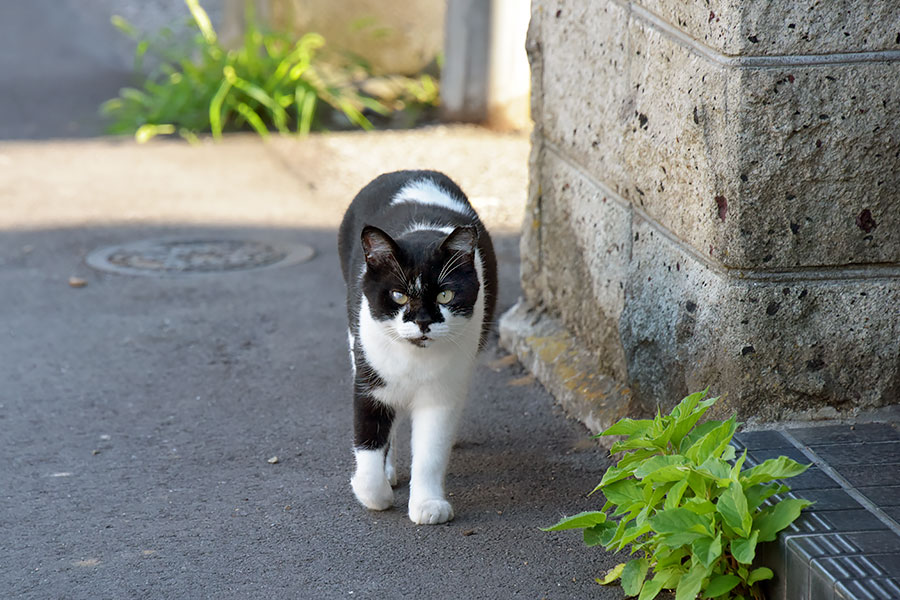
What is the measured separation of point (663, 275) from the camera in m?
3.22

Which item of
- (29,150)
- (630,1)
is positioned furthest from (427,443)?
(29,150)

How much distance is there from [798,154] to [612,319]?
3.56ft

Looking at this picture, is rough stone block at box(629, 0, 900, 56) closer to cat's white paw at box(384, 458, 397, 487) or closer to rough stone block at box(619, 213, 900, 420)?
rough stone block at box(619, 213, 900, 420)

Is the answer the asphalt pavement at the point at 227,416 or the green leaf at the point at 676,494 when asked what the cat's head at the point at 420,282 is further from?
the green leaf at the point at 676,494

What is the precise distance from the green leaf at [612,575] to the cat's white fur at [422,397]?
1.76 feet

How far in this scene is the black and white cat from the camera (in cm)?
288

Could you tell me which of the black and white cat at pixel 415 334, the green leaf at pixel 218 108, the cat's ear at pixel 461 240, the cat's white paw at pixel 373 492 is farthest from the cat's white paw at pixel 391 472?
the green leaf at pixel 218 108

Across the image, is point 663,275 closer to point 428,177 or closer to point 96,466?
point 428,177

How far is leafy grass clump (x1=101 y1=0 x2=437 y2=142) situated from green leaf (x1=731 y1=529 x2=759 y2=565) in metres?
5.89

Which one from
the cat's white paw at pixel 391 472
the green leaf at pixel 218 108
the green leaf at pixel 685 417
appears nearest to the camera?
the green leaf at pixel 685 417

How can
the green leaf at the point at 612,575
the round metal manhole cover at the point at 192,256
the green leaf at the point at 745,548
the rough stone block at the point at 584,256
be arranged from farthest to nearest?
the round metal manhole cover at the point at 192,256 → the rough stone block at the point at 584,256 → the green leaf at the point at 612,575 → the green leaf at the point at 745,548

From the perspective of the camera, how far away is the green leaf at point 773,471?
2.34m

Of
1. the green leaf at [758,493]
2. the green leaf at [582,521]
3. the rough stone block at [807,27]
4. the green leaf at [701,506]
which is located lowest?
the green leaf at [582,521]

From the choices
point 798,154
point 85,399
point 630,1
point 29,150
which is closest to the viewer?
point 798,154
